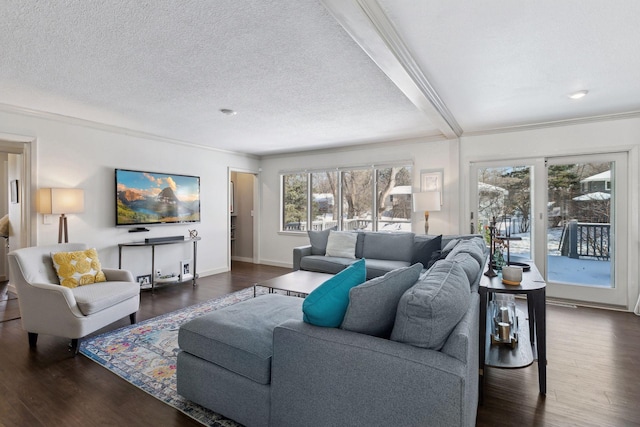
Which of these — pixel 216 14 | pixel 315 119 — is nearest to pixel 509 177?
pixel 315 119

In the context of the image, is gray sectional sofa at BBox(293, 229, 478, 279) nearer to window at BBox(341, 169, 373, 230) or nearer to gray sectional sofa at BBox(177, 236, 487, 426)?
window at BBox(341, 169, 373, 230)

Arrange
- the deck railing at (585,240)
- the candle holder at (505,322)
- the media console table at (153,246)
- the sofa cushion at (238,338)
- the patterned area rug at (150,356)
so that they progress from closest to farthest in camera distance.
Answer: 1. the sofa cushion at (238,338)
2. the patterned area rug at (150,356)
3. the candle holder at (505,322)
4. the deck railing at (585,240)
5. the media console table at (153,246)

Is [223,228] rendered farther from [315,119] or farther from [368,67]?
[368,67]

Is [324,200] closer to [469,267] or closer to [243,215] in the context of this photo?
[243,215]

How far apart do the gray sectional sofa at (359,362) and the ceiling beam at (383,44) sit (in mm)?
1449

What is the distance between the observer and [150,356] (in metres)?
2.60

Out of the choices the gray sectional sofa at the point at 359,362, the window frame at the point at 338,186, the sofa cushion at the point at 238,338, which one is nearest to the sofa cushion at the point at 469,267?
the gray sectional sofa at the point at 359,362

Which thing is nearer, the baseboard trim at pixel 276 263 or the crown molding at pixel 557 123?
the crown molding at pixel 557 123

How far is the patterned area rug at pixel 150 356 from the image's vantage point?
1983 mm

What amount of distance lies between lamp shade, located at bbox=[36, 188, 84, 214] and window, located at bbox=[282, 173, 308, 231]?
3.69 metres

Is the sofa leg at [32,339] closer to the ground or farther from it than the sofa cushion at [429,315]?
closer to the ground

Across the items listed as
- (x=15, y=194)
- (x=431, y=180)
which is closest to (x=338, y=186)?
(x=431, y=180)

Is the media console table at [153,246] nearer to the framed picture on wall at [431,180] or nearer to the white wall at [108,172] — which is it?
the white wall at [108,172]

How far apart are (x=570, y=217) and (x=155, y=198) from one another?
5946mm
